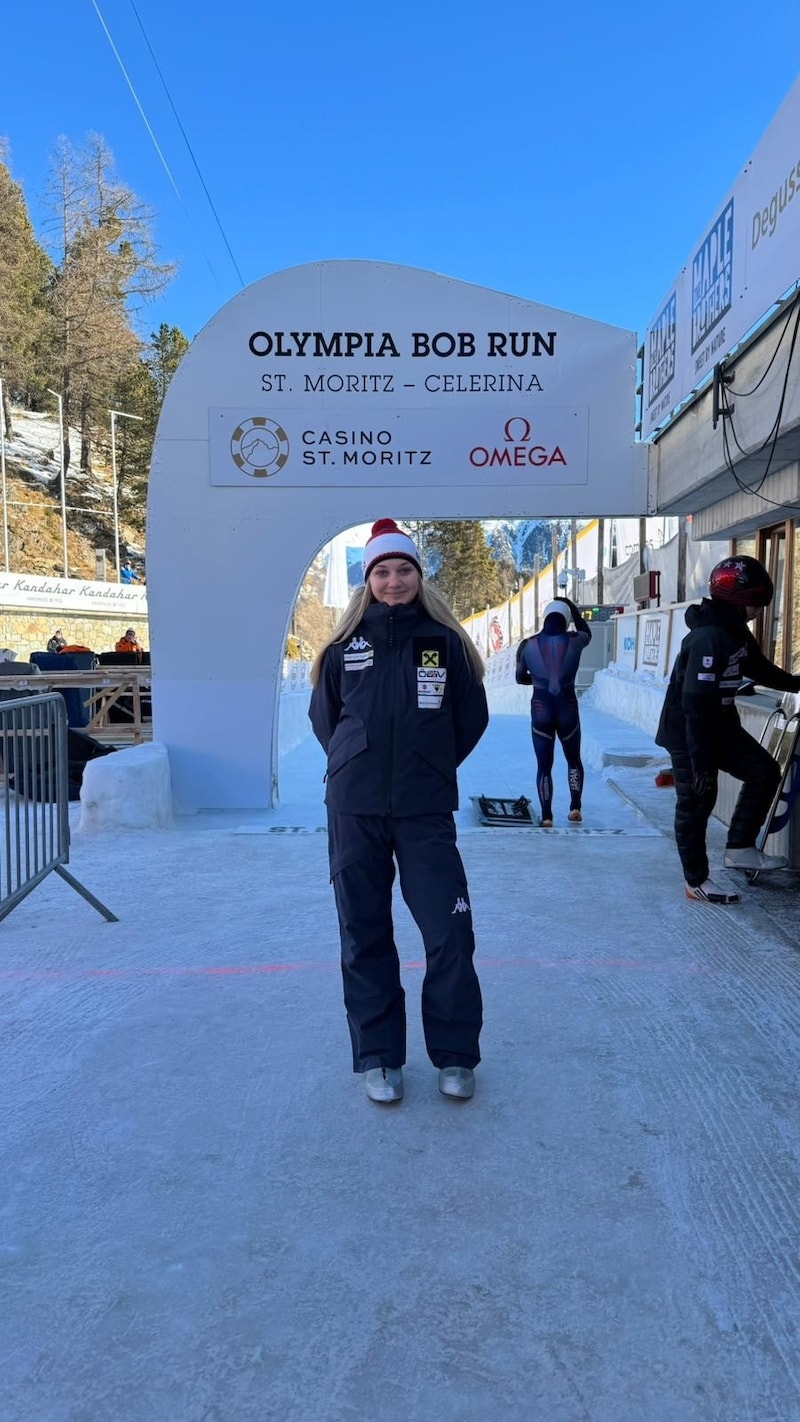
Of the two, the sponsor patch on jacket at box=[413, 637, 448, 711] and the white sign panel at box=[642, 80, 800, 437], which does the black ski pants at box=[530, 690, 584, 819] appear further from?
the sponsor patch on jacket at box=[413, 637, 448, 711]

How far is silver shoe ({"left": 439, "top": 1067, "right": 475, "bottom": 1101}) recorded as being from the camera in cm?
273

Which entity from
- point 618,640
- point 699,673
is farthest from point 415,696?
point 618,640

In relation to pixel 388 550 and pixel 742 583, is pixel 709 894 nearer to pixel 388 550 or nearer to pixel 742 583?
pixel 742 583

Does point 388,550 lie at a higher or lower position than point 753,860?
higher

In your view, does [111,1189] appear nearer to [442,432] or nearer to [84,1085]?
[84,1085]

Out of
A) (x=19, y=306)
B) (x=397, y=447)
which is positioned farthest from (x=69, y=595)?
(x=397, y=447)

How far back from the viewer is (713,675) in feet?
14.9

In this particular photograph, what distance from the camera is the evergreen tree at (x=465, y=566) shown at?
6606cm

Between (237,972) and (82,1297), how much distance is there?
198 centimetres

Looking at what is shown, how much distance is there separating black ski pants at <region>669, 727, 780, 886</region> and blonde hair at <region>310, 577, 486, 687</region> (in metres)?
2.17

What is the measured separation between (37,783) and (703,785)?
10.8 ft

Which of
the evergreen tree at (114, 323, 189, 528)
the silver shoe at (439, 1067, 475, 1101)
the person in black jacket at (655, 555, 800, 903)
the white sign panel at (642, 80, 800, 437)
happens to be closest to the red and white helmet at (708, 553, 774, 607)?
the person in black jacket at (655, 555, 800, 903)

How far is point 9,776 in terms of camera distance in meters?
4.55

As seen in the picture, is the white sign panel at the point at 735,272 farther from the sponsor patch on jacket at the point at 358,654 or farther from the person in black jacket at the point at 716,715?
the sponsor patch on jacket at the point at 358,654
